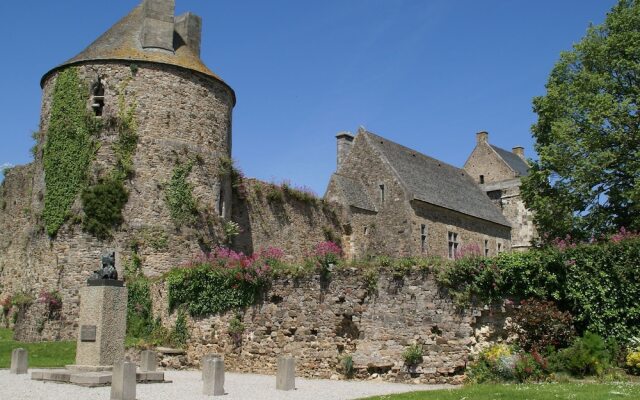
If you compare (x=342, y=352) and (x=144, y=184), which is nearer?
(x=342, y=352)

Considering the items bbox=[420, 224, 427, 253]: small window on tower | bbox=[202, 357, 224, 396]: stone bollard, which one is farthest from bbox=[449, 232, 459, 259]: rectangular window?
bbox=[202, 357, 224, 396]: stone bollard

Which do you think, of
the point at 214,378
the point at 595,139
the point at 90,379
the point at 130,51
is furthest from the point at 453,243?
the point at 90,379

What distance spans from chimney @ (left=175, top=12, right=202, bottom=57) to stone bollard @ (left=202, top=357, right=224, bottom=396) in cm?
1760

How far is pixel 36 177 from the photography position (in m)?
26.3

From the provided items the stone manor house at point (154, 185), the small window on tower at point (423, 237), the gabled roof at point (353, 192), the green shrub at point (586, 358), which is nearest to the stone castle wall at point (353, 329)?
the green shrub at point (586, 358)

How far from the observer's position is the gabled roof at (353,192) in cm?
3525

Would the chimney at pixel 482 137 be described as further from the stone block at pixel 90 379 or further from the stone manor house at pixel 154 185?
the stone block at pixel 90 379

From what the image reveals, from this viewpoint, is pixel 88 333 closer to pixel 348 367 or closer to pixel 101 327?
pixel 101 327

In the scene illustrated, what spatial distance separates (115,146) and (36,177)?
3867 mm

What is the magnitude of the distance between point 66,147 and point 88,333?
1170 centimetres

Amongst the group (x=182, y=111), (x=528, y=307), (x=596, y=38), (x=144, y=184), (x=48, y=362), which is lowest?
(x=48, y=362)

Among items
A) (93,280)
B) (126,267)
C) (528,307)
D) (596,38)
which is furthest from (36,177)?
(596,38)

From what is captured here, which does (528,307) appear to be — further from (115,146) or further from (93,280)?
(115,146)

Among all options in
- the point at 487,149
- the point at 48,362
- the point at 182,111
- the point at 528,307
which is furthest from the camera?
the point at 487,149
